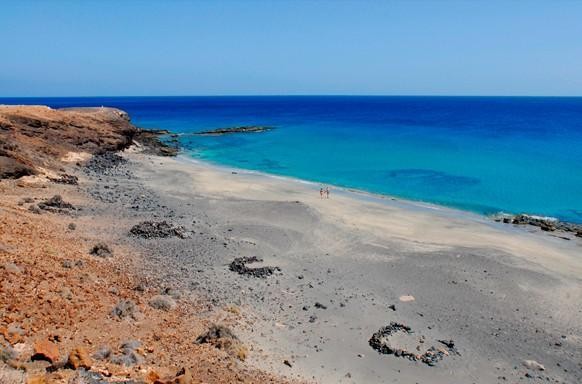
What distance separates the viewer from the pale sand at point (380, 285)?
1561 centimetres

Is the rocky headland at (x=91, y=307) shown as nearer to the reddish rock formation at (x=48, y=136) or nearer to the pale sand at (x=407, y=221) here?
the reddish rock formation at (x=48, y=136)

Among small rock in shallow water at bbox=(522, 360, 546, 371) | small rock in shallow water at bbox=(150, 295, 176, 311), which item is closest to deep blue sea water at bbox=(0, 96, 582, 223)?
small rock in shallow water at bbox=(522, 360, 546, 371)

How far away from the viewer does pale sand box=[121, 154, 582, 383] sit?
615 inches

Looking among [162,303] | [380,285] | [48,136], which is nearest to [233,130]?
[48,136]

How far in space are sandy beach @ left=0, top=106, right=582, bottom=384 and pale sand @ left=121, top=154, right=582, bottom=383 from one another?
3.2 inches

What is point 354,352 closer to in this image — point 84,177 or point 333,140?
point 84,177

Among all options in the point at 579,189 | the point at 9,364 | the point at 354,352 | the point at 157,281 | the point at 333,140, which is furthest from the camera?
the point at 333,140

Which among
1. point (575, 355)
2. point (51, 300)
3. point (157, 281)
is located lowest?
point (575, 355)

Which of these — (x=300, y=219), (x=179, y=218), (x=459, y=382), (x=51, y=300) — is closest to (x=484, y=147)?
(x=300, y=219)

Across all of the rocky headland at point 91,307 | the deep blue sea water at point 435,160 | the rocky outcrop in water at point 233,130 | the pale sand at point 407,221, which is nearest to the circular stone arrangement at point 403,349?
the rocky headland at point 91,307

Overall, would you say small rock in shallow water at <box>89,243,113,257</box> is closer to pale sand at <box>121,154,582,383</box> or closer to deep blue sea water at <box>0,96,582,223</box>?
pale sand at <box>121,154,582,383</box>

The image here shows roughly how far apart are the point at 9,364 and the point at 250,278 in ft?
39.8

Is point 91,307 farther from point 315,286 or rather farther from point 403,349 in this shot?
point 403,349

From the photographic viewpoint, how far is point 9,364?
374 inches
